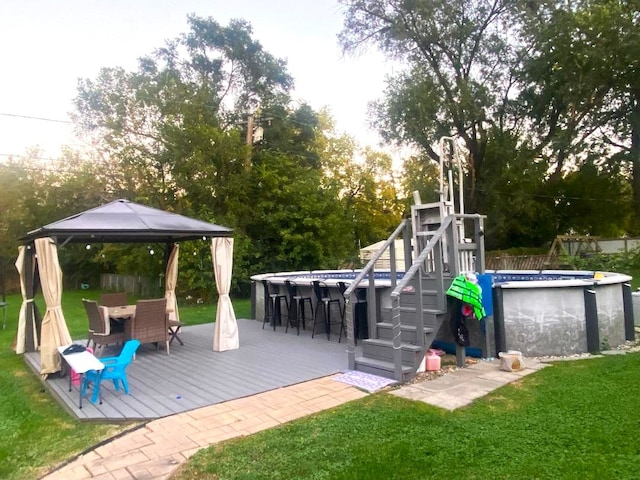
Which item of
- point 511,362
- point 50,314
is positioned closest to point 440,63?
point 511,362

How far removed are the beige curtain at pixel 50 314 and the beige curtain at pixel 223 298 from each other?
1.94 m

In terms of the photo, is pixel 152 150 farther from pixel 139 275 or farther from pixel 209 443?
pixel 209 443

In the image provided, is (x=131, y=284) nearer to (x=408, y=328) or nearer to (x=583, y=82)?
(x=408, y=328)

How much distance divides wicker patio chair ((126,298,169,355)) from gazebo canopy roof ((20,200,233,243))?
99 centimetres

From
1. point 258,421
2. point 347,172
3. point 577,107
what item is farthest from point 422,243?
point 347,172

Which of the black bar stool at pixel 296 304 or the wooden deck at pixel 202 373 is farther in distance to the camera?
the black bar stool at pixel 296 304

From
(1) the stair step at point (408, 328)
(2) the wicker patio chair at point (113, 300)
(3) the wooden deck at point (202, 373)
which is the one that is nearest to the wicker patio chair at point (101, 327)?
(3) the wooden deck at point (202, 373)

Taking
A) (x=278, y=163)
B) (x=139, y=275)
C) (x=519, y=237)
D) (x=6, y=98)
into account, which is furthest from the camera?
(x=519, y=237)

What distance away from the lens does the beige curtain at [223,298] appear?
254 inches

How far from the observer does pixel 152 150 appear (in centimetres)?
1672

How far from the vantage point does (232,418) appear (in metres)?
3.68

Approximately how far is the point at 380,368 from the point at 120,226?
3746 millimetres

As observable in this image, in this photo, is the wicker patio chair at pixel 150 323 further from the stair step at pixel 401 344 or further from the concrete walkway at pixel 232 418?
the stair step at pixel 401 344

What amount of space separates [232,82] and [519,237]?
16275 millimetres
